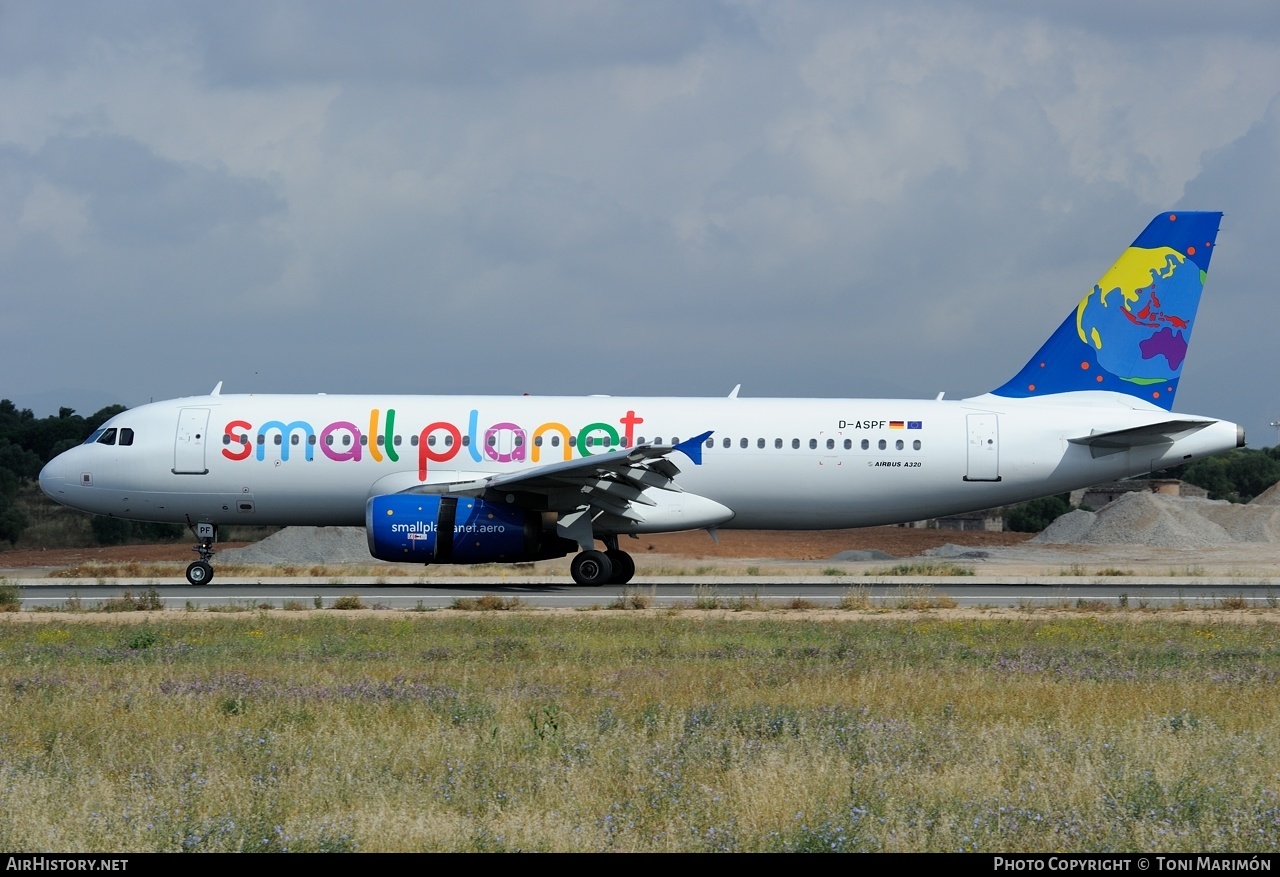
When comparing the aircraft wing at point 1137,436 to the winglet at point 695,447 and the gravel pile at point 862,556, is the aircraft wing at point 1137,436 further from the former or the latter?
the gravel pile at point 862,556

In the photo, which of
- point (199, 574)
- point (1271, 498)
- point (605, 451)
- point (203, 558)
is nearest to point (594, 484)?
point (605, 451)

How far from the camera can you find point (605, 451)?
2938 cm

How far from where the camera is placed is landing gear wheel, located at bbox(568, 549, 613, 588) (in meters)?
29.1

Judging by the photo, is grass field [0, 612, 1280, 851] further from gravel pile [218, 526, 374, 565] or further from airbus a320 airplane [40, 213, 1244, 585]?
gravel pile [218, 526, 374, 565]

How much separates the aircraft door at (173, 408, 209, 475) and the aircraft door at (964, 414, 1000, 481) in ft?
52.2

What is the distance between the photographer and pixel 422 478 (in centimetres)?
2902

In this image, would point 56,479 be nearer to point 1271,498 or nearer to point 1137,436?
point 1137,436

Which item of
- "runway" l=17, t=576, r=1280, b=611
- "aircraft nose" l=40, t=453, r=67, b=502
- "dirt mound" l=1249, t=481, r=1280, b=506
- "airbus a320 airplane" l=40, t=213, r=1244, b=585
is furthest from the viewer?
"dirt mound" l=1249, t=481, r=1280, b=506

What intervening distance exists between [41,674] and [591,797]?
8.08 meters

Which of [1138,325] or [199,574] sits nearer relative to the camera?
[199,574]

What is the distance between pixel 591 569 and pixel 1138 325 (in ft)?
43.5

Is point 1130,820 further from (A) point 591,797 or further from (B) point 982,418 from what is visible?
(B) point 982,418

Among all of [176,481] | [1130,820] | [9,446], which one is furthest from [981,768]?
[9,446]

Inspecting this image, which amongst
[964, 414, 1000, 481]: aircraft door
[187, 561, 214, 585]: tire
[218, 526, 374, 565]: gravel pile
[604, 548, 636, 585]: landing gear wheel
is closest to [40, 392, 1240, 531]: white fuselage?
[964, 414, 1000, 481]: aircraft door
